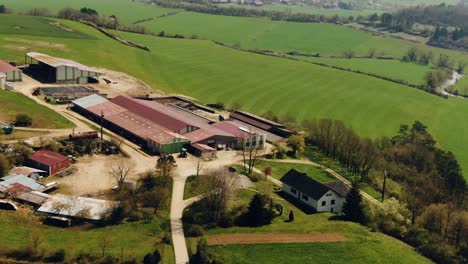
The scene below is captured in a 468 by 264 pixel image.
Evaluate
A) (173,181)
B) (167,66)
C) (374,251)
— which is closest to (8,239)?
(173,181)

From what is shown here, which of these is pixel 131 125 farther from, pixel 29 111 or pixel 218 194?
pixel 218 194

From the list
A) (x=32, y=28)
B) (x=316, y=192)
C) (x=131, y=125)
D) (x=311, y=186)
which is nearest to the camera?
(x=316, y=192)

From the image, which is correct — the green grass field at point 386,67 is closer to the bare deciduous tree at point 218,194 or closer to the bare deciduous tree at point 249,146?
the bare deciduous tree at point 249,146

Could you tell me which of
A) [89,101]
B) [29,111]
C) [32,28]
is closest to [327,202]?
[89,101]

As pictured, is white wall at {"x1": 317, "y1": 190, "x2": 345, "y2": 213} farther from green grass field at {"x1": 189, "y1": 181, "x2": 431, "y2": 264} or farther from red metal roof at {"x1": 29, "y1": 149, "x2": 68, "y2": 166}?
red metal roof at {"x1": 29, "y1": 149, "x2": 68, "y2": 166}

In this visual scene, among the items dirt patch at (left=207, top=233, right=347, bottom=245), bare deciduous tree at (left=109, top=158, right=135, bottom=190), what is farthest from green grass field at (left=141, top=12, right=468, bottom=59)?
dirt patch at (left=207, top=233, right=347, bottom=245)
